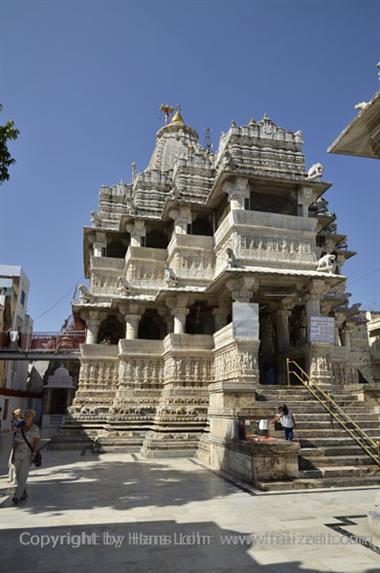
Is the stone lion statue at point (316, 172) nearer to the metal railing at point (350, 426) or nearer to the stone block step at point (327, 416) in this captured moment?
the metal railing at point (350, 426)

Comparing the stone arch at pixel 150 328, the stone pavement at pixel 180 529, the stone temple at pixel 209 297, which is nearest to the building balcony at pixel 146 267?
the stone temple at pixel 209 297

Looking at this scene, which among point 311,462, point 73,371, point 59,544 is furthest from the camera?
point 73,371

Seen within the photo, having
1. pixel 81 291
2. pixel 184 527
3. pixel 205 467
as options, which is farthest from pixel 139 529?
pixel 81 291

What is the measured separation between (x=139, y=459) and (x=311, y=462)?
6.24 meters

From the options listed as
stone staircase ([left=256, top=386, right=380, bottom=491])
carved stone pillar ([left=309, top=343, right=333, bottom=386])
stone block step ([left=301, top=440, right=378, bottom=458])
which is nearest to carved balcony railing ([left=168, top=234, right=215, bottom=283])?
carved stone pillar ([left=309, top=343, right=333, bottom=386])

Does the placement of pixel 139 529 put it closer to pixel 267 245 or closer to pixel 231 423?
pixel 231 423

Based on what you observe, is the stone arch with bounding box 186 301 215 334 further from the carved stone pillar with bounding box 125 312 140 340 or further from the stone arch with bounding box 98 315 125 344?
the stone arch with bounding box 98 315 125 344

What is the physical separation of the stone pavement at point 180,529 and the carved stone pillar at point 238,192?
10.8 m

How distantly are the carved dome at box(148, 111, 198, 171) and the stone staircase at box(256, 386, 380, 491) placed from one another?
16982 mm

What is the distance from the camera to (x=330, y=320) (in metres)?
15.2

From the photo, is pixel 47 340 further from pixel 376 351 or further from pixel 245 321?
pixel 376 351

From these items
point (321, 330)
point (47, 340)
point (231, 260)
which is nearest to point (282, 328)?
point (321, 330)

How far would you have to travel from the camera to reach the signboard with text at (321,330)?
1503 cm

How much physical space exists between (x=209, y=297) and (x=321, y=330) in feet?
15.9
